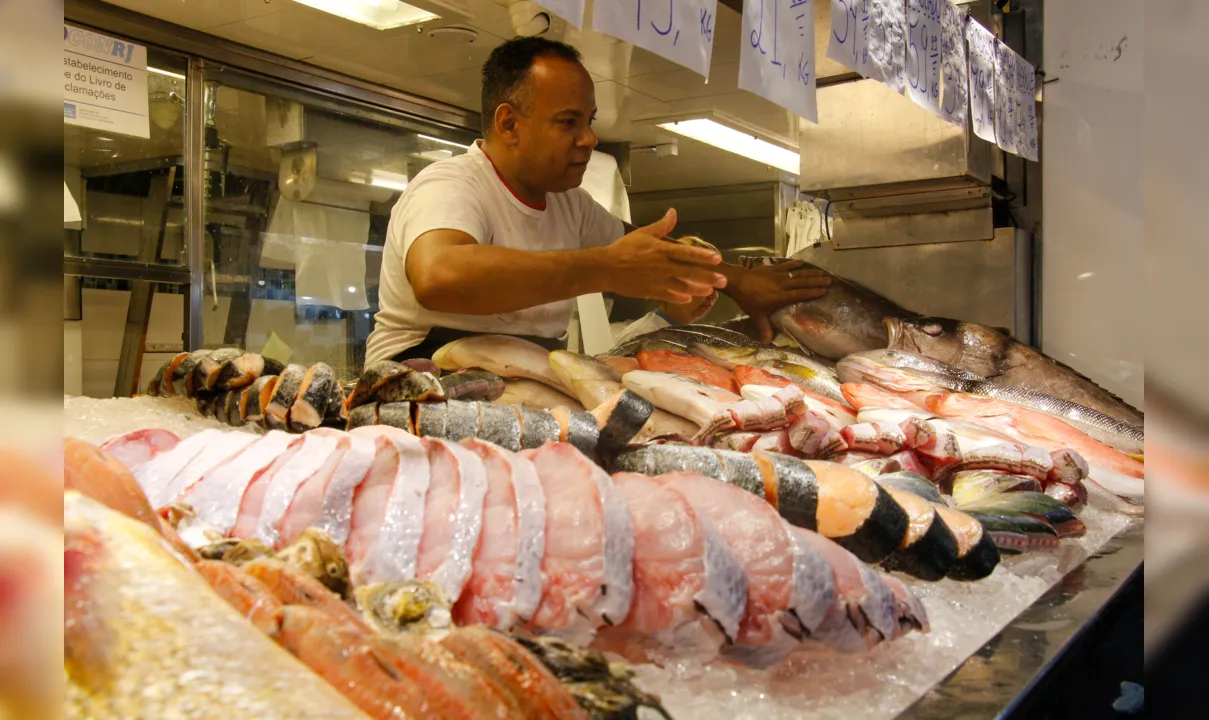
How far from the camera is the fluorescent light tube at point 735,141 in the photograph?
568cm

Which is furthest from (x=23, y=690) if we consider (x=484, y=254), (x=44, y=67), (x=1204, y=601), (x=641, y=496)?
(x=484, y=254)

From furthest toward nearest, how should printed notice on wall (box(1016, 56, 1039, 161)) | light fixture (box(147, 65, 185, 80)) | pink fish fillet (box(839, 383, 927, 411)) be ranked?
light fixture (box(147, 65, 185, 80)) → printed notice on wall (box(1016, 56, 1039, 161)) → pink fish fillet (box(839, 383, 927, 411))

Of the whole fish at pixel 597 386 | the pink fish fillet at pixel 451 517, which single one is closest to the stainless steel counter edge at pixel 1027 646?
the pink fish fillet at pixel 451 517

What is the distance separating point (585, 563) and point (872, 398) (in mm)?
1825

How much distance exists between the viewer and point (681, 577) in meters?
1.01

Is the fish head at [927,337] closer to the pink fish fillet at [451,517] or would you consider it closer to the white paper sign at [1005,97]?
the white paper sign at [1005,97]

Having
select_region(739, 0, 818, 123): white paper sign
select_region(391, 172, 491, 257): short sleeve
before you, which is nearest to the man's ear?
select_region(391, 172, 491, 257): short sleeve

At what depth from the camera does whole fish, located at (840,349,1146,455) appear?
283 cm

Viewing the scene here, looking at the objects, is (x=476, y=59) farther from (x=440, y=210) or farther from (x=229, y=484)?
(x=229, y=484)

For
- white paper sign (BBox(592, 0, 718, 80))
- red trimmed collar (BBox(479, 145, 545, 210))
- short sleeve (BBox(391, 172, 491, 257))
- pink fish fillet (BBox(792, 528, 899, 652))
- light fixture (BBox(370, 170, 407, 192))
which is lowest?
pink fish fillet (BBox(792, 528, 899, 652))

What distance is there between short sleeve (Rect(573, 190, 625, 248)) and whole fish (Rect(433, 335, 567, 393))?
3.24ft

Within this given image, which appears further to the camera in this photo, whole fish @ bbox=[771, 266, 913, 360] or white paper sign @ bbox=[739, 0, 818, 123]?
whole fish @ bbox=[771, 266, 913, 360]

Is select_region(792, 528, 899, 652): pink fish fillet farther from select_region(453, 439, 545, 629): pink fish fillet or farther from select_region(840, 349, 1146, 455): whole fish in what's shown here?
select_region(840, 349, 1146, 455): whole fish

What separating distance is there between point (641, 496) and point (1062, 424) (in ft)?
6.65
